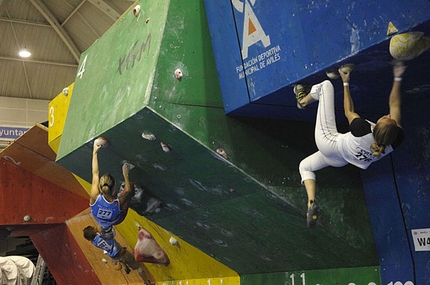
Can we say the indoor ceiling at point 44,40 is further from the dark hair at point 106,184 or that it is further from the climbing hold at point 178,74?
the climbing hold at point 178,74

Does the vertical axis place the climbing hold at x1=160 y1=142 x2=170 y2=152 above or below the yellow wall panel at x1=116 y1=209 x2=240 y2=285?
above

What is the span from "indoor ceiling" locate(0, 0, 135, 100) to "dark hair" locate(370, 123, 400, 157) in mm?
14532

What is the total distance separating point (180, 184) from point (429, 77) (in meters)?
2.77

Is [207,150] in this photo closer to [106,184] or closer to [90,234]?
[106,184]

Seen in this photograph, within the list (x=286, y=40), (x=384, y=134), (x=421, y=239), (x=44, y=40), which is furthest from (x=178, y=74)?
(x=44, y=40)

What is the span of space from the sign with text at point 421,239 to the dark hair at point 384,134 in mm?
1565

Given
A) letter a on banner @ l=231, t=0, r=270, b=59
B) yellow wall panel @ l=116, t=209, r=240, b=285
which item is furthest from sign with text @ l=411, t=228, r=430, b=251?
yellow wall panel @ l=116, t=209, r=240, b=285

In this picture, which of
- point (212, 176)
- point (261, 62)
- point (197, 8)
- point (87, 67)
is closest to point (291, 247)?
point (212, 176)

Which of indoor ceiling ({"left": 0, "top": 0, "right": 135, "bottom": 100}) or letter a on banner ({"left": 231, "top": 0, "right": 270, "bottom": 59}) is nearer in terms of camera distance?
letter a on banner ({"left": 231, "top": 0, "right": 270, "bottom": 59})

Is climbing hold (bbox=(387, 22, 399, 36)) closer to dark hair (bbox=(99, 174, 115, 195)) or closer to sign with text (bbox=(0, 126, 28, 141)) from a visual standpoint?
dark hair (bbox=(99, 174, 115, 195))

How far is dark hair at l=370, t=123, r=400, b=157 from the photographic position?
154 inches

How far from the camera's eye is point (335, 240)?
570cm

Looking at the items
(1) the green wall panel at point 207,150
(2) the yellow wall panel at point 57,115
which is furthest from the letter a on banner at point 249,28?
(2) the yellow wall panel at point 57,115

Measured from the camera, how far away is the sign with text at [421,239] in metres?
5.19
